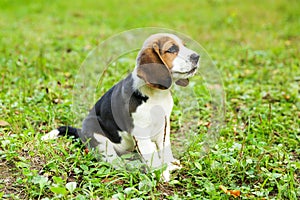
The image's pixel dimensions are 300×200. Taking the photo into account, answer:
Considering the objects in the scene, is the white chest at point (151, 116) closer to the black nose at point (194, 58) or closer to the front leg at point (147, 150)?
the front leg at point (147, 150)

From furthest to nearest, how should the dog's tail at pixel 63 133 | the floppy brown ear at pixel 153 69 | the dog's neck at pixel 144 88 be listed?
the dog's tail at pixel 63 133 → the dog's neck at pixel 144 88 → the floppy brown ear at pixel 153 69

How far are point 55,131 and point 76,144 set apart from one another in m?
0.31

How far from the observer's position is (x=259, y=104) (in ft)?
18.5

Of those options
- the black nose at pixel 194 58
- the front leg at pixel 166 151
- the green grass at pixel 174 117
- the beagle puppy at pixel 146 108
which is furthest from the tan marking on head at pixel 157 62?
the green grass at pixel 174 117

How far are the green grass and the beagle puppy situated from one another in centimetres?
19

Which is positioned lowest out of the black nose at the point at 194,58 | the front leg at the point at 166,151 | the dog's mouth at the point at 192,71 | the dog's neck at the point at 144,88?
the front leg at the point at 166,151

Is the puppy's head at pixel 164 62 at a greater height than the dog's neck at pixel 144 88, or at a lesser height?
greater

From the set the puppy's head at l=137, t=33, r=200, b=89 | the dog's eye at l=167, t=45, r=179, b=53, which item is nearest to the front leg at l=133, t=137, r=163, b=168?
the puppy's head at l=137, t=33, r=200, b=89

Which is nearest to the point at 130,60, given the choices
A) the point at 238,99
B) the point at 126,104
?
the point at 238,99

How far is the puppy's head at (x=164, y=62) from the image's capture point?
141 inches

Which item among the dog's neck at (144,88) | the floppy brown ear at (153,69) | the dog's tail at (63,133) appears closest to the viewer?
the floppy brown ear at (153,69)

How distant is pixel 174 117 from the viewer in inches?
203

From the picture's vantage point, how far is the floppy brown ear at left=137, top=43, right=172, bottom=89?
359 cm

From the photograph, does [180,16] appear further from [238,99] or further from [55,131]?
[55,131]
